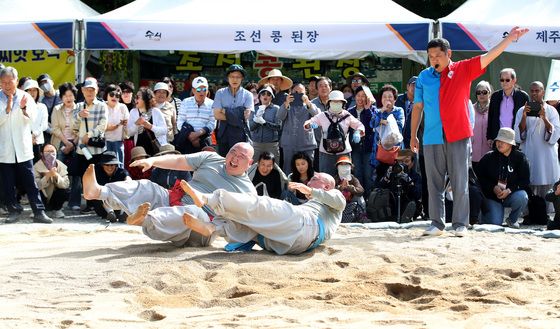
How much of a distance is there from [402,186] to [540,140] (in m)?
1.88

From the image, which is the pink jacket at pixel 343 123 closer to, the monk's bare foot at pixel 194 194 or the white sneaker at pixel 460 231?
the white sneaker at pixel 460 231

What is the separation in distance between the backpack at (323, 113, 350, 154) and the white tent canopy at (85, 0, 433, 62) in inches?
53.7

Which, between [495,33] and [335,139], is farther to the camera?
[495,33]

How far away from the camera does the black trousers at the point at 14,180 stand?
35.5 feet

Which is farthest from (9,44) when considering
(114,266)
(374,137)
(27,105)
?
(114,266)

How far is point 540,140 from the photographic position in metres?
11.4

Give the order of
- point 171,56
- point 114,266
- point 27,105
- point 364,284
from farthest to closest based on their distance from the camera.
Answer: point 171,56
point 27,105
point 114,266
point 364,284

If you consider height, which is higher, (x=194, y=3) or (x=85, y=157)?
(x=194, y=3)

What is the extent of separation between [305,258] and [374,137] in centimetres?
393

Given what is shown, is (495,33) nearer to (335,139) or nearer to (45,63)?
(335,139)

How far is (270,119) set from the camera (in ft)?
38.0

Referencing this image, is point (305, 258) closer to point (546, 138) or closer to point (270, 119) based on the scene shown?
point (270, 119)

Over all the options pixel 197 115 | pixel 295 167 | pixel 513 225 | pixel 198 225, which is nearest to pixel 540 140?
pixel 513 225

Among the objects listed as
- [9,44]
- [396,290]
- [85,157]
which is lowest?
[396,290]
